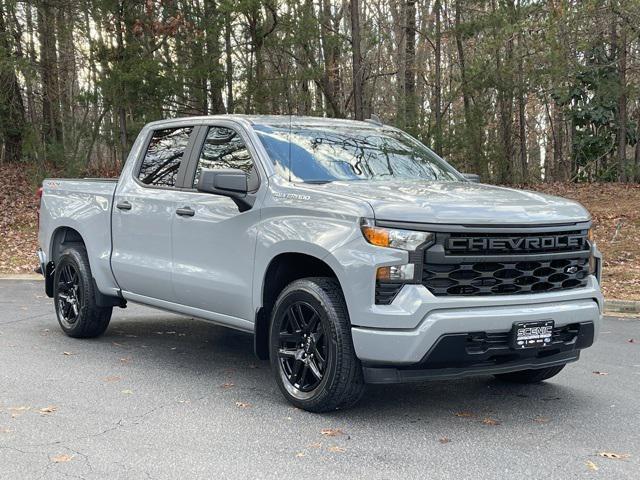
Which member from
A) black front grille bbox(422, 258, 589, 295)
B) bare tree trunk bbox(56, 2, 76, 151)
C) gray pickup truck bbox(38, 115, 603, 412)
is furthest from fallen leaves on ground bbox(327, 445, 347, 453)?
bare tree trunk bbox(56, 2, 76, 151)

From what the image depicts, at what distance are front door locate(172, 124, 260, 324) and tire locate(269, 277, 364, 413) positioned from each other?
17.8 inches

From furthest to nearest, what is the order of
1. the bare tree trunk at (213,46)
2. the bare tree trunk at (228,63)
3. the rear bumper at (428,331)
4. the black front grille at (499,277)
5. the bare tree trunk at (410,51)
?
the bare tree trunk at (410,51)
the bare tree trunk at (228,63)
the bare tree trunk at (213,46)
the black front grille at (499,277)
the rear bumper at (428,331)

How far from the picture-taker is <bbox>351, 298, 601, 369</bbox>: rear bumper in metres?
4.84

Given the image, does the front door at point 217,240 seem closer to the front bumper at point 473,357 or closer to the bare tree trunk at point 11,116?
the front bumper at point 473,357

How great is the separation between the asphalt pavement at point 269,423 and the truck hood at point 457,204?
134 cm

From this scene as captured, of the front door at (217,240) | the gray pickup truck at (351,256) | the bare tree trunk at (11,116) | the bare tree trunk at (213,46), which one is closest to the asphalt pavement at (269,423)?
the gray pickup truck at (351,256)

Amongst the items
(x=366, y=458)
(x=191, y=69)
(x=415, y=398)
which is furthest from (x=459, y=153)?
(x=366, y=458)

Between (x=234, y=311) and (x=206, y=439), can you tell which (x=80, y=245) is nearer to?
(x=234, y=311)

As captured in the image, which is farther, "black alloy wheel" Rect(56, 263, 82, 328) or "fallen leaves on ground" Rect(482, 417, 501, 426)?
"black alloy wheel" Rect(56, 263, 82, 328)

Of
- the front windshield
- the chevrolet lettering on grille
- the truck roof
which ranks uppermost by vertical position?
the truck roof

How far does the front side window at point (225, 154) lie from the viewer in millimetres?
6191

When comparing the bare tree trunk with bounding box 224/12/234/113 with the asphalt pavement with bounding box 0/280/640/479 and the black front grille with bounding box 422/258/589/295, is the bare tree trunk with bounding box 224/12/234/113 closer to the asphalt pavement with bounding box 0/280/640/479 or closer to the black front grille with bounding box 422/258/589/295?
the asphalt pavement with bounding box 0/280/640/479

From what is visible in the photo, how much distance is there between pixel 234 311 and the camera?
20.1 ft

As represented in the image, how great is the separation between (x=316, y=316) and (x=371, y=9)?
27.5 metres
